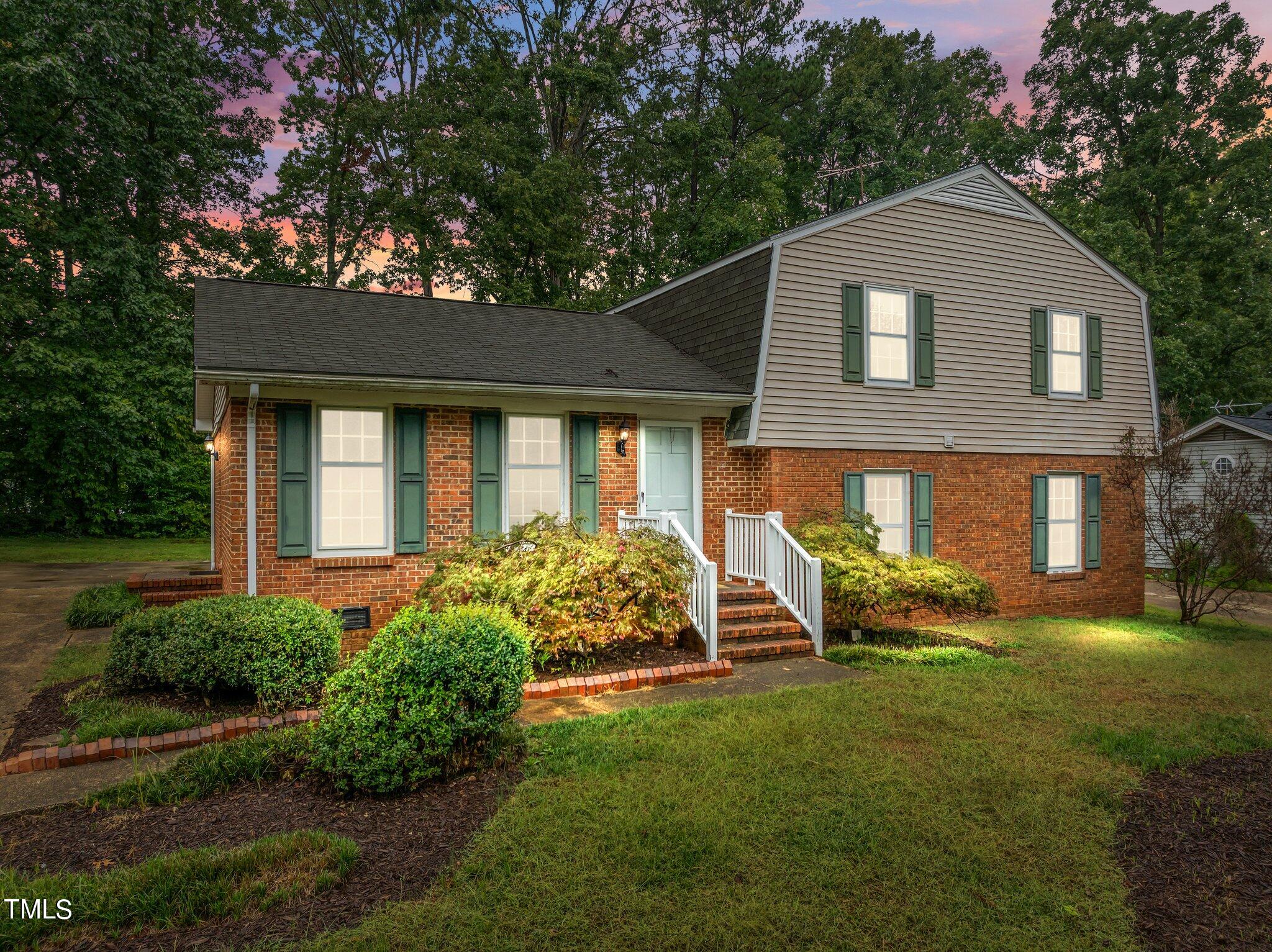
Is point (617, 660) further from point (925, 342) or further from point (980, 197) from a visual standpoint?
point (980, 197)

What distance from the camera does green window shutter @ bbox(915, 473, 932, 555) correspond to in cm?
1109

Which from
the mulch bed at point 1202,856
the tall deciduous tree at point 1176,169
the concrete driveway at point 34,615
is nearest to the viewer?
the mulch bed at point 1202,856

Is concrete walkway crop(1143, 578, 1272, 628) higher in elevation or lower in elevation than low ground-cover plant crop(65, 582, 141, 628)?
lower

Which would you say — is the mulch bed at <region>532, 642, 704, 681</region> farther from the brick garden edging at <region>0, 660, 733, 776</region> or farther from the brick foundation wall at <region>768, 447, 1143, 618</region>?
the brick foundation wall at <region>768, 447, 1143, 618</region>

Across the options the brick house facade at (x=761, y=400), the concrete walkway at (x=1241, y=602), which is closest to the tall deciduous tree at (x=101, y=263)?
the brick house facade at (x=761, y=400)

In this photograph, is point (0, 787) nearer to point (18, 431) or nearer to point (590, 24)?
point (18, 431)

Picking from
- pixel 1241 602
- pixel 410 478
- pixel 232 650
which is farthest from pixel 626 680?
pixel 1241 602

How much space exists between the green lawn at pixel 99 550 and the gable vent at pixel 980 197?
17.5m

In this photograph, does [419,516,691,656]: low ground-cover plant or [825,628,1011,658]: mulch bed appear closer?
[419,516,691,656]: low ground-cover plant

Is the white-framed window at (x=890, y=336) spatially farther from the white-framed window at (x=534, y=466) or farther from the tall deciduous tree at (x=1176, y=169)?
the tall deciduous tree at (x=1176, y=169)

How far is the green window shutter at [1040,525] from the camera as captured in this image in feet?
39.8

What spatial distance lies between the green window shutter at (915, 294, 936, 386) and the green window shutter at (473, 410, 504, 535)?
21.0 ft

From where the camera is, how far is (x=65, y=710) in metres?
6.01

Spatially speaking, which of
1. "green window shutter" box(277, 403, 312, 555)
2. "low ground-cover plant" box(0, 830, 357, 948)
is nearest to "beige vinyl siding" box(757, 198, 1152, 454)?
"green window shutter" box(277, 403, 312, 555)
